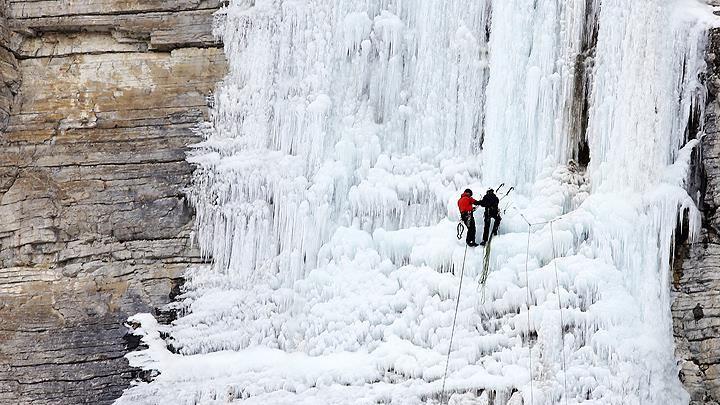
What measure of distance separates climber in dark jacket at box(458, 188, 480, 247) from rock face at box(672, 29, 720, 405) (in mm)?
2121

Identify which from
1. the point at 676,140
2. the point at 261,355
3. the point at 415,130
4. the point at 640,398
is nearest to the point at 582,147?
the point at 676,140

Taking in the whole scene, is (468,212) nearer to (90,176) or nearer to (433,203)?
(433,203)

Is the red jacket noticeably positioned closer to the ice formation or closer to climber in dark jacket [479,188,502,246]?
climber in dark jacket [479,188,502,246]

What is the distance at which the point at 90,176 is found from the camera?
14219 millimetres

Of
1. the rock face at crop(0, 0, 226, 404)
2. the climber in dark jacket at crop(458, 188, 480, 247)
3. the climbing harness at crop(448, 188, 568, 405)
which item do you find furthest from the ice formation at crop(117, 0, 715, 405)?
the rock face at crop(0, 0, 226, 404)

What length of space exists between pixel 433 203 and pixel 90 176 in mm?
4218

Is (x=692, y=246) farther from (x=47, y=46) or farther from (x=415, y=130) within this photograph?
(x=47, y=46)

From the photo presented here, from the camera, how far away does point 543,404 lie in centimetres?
1137

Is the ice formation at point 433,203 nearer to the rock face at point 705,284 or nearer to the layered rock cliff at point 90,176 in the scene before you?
the rock face at point 705,284

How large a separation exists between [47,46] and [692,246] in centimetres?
829

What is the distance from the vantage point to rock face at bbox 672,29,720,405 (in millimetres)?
11578

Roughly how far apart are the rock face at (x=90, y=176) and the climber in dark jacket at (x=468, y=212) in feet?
11.0

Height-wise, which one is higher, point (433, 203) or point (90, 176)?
point (90, 176)

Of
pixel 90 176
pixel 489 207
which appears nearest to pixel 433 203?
pixel 489 207
